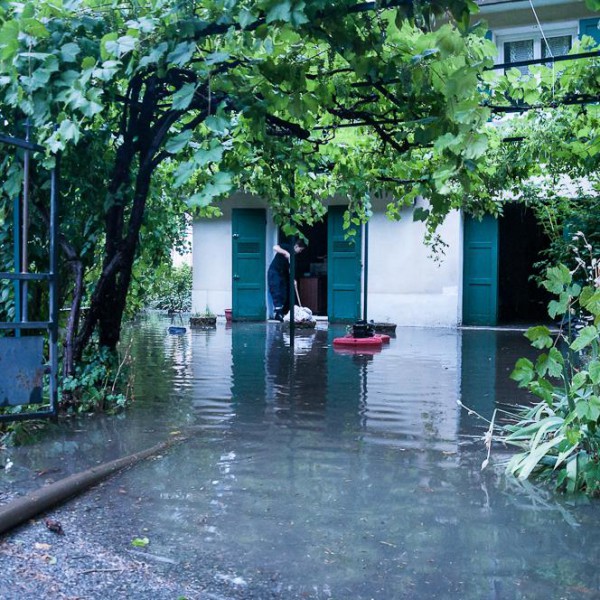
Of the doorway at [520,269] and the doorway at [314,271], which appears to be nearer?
the doorway at [314,271]

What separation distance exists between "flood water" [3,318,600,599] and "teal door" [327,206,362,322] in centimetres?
857

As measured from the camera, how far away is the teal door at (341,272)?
1689cm

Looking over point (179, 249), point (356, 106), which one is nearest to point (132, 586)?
point (356, 106)

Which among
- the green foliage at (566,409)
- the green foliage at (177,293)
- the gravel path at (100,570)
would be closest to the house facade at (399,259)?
the green foliage at (177,293)

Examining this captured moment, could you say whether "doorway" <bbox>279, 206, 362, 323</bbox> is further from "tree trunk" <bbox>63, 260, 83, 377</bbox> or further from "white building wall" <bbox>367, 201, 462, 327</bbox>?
"tree trunk" <bbox>63, 260, 83, 377</bbox>

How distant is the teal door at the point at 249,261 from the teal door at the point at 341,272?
180cm

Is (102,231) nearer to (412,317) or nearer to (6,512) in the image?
(6,512)

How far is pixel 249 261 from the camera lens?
17953 millimetres

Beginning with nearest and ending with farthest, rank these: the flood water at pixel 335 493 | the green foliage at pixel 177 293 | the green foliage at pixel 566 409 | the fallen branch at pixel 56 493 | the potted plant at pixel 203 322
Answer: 1. the flood water at pixel 335 493
2. the fallen branch at pixel 56 493
3. the green foliage at pixel 566 409
4. the potted plant at pixel 203 322
5. the green foliage at pixel 177 293

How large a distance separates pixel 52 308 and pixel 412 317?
12.2m

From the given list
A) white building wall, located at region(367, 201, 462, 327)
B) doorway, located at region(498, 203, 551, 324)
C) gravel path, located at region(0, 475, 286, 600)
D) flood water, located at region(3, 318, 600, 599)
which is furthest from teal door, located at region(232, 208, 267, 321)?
gravel path, located at region(0, 475, 286, 600)

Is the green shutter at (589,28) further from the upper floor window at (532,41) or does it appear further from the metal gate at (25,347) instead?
the metal gate at (25,347)

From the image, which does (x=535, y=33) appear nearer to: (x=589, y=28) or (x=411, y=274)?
(x=589, y=28)

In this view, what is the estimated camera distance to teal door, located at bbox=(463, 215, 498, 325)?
642 inches
